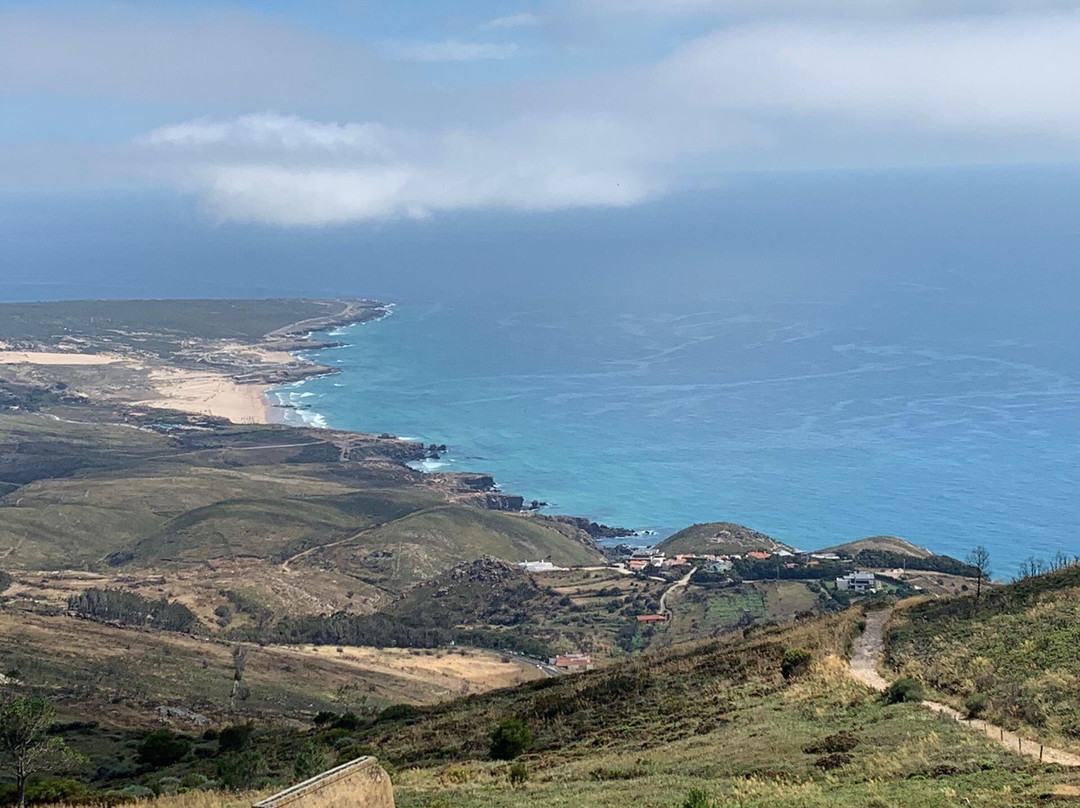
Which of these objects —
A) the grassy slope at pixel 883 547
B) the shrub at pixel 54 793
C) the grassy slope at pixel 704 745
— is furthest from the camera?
the grassy slope at pixel 883 547

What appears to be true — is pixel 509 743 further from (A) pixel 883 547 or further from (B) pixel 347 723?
(A) pixel 883 547

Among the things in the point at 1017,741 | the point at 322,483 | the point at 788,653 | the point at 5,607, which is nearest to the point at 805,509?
the point at 322,483

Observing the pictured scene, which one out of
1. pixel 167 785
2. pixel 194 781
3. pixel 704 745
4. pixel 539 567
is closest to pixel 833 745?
pixel 704 745

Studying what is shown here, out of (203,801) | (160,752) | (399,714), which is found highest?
(203,801)

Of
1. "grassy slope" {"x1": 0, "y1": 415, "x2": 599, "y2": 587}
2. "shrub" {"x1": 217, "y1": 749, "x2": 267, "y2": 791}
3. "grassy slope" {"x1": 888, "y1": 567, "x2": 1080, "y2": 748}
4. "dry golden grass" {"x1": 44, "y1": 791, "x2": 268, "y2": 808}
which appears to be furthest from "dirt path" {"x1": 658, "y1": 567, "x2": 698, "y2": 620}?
"dry golden grass" {"x1": 44, "y1": 791, "x2": 268, "y2": 808}

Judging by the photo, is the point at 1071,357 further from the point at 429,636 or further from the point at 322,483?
the point at 429,636

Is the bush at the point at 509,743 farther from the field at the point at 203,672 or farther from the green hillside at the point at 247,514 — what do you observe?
the green hillside at the point at 247,514

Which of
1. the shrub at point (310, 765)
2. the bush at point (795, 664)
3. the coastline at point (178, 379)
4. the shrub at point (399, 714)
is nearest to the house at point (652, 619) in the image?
the shrub at point (399, 714)
